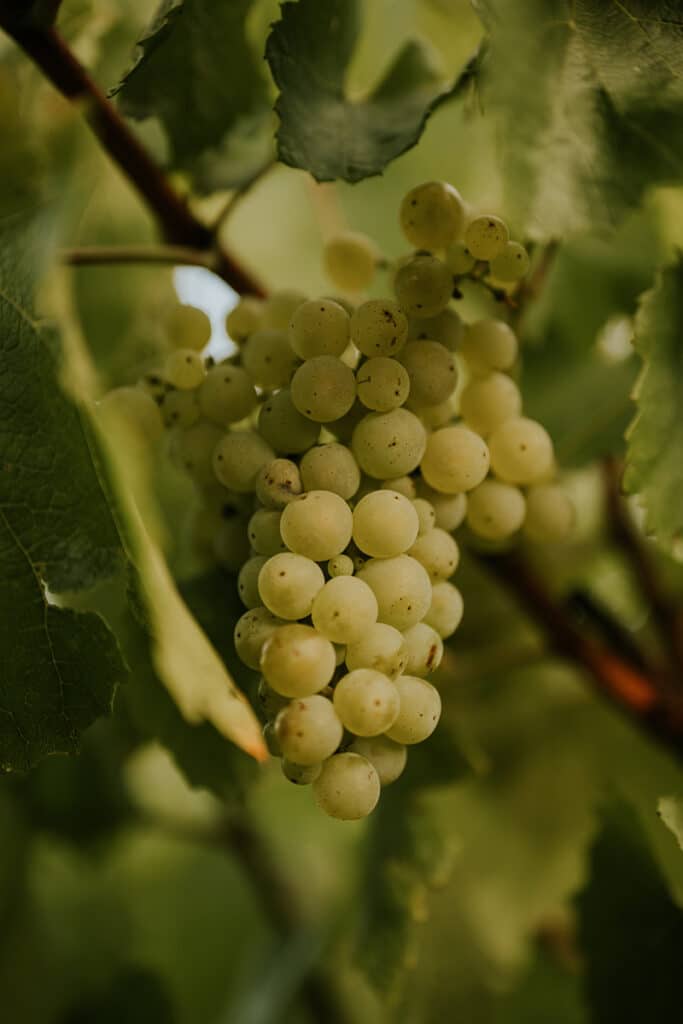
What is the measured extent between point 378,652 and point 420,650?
0.04m

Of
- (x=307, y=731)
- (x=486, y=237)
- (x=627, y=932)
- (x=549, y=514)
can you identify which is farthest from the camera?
(x=627, y=932)

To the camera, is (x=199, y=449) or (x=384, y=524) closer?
(x=384, y=524)

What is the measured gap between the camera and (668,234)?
907 mm

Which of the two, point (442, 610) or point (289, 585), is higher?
point (289, 585)

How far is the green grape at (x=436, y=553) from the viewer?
527 millimetres

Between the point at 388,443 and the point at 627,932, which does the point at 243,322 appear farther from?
the point at 627,932

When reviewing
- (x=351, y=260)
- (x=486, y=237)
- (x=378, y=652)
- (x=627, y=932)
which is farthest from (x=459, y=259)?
(x=627, y=932)

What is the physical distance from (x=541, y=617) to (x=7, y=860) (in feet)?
2.40

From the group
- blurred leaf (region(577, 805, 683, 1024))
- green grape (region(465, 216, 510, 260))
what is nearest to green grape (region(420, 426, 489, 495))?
green grape (region(465, 216, 510, 260))

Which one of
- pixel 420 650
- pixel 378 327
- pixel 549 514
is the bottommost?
pixel 549 514

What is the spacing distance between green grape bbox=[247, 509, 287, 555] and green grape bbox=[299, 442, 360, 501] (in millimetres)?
25

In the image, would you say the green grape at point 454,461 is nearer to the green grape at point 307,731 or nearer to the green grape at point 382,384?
the green grape at point 382,384

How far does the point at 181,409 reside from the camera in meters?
0.60

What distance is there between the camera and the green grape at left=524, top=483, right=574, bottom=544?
0.65 metres
